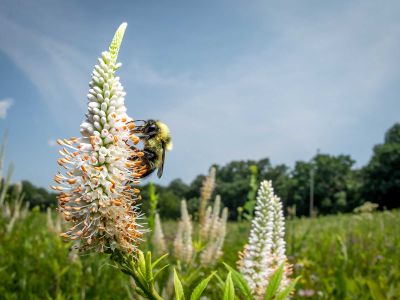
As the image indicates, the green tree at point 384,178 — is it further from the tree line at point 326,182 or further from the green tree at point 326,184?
the green tree at point 326,184

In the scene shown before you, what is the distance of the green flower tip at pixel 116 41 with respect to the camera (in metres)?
1.60

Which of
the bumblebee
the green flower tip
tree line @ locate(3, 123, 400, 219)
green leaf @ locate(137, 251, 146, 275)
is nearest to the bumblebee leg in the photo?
the bumblebee

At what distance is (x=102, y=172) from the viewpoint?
1.56 m

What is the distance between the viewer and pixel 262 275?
2422 millimetres

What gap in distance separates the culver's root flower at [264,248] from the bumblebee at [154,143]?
706 mm

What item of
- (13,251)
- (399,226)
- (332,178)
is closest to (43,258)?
(13,251)

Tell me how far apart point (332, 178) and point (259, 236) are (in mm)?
83409

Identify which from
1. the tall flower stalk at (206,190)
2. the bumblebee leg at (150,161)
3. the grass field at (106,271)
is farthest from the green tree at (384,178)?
the bumblebee leg at (150,161)

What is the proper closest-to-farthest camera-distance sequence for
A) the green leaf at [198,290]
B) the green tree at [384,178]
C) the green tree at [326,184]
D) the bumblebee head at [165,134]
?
1. the green leaf at [198,290]
2. the bumblebee head at [165,134]
3. the green tree at [384,178]
4. the green tree at [326,184]

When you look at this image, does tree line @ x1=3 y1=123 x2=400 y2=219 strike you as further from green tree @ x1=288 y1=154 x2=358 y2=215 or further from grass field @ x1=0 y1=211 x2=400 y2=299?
grass field @ x1=0 y1=211 x2=400 y2=299

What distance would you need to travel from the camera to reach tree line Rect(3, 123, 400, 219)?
206 ft

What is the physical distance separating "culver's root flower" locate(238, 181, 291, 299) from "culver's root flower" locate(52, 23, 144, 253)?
3.59ft

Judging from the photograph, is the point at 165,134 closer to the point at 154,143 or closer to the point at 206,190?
the point at 154,143

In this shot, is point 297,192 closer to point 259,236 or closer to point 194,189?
point 194,189
